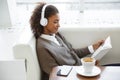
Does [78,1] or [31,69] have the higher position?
[78,1]

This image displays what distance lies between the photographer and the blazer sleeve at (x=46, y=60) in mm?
1844

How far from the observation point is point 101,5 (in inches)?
111

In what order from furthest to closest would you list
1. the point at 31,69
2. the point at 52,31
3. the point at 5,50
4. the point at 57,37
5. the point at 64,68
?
the point at 5,50 → the point at 57,37 → the point at 52,31 → the point at 31,69 → the point at 64,68

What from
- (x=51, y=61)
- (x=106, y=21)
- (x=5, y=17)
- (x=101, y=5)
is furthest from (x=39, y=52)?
(x=101, y=5)

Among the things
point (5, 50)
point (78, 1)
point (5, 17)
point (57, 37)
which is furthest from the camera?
point (78, 1)

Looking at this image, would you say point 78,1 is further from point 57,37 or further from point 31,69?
point 31,69

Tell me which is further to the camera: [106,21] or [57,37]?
[106,21]

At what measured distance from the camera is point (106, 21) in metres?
2.65

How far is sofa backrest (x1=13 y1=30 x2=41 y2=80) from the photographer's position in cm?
178

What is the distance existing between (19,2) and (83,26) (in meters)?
0.95

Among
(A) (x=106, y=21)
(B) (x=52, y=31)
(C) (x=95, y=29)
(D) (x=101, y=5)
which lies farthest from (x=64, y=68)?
(D) (x=101, y=5)

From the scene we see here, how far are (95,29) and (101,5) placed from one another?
605mm

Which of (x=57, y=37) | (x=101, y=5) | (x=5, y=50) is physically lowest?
(x=5, y=50)

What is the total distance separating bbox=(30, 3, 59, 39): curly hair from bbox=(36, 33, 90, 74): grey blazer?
7 centimetres
